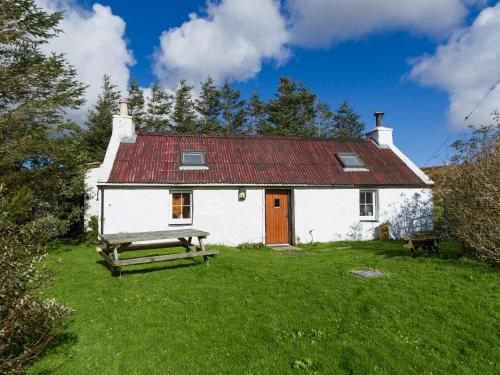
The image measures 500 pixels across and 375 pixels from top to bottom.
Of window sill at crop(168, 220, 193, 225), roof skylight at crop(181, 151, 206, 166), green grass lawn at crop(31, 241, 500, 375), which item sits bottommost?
green grass lawn at crop(31, 241, 500, 375)

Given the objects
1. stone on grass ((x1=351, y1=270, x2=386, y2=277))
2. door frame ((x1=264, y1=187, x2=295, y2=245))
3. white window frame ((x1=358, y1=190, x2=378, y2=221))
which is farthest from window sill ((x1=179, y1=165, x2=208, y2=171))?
stone on grass ((x1=351, y1=270, x2=386, y2=277))

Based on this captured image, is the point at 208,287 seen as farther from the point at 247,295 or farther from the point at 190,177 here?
the point at 190,177

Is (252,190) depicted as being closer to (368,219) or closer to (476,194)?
(368,219)

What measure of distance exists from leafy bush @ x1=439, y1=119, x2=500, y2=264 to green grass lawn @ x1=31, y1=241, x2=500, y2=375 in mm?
804

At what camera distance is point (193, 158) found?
14.6 m

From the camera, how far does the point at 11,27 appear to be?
13.1 m

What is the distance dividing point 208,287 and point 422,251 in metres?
7.83

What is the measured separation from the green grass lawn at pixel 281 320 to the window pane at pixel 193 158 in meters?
6.09

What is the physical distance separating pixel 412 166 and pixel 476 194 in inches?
330

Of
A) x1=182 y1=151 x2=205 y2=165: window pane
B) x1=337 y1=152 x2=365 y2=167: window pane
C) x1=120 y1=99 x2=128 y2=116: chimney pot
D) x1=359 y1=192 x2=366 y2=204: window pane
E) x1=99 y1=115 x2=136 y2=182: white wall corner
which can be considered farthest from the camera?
x1=337 y1=152 x2=365 y2=167: window pane

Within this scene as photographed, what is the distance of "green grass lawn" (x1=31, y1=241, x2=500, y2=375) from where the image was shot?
424cm

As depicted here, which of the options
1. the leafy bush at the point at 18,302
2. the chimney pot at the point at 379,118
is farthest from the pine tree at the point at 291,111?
the leafy bush at the point at 18,302

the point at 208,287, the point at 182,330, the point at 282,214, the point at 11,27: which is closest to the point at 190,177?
the point at 282,214

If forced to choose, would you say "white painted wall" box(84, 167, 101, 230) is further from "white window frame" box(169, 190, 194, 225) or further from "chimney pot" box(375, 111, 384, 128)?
"chimney pot" box(375, 111, 384, 128)
